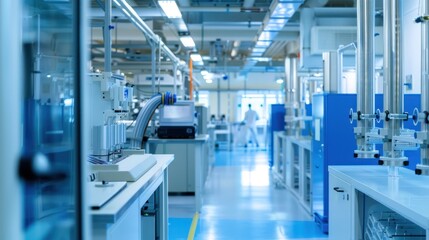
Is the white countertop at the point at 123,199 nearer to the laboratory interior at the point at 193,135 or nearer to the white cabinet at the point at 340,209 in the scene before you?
the laboratory interior at the point at 193,135

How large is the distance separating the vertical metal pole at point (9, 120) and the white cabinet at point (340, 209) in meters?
2.37

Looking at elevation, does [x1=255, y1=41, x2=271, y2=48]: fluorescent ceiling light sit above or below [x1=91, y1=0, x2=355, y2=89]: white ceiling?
below

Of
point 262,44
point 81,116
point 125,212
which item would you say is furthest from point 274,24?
point 81,116

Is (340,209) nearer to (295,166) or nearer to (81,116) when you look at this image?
(81,116)

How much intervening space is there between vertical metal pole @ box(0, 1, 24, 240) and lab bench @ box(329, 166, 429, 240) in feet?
5.59

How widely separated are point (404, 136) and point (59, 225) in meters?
2.09

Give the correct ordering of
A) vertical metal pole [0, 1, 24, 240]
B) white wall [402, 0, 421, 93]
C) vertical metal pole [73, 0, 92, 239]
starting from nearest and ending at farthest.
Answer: vertical metal pole [0, 1, 24, 240] → vertical metal pole [73, 0, 92, 239] → white wall [402, 0, 421, 93]

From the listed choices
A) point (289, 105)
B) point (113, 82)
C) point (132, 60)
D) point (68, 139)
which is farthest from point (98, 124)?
point (132, 60)

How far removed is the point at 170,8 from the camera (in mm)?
4238

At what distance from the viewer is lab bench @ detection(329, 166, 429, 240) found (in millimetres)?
2252

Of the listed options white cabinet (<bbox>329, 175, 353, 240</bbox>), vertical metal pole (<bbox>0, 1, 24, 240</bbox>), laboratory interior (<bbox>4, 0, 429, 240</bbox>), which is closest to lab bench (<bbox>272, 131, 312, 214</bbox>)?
laboratory interior (<bbox>4, 0, 429, 240</bbox>)

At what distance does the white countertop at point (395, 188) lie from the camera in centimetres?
191

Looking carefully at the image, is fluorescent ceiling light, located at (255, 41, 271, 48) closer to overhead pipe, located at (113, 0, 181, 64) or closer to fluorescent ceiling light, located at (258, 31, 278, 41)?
fluorescent ceiling light, located at (258, 31, 278, 41)

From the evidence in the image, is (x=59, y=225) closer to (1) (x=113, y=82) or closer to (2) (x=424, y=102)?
(1) (x=113, y=82)
